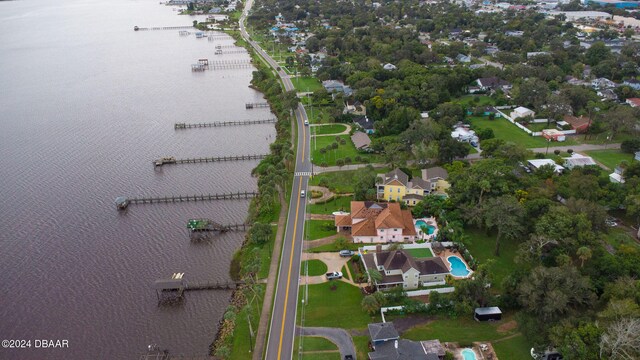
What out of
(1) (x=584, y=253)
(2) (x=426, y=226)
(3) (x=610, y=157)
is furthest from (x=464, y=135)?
(1) (x=584, y=253)

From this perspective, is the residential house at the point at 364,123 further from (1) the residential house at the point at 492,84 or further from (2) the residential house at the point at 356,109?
(1) the residential house at the point at 492,84

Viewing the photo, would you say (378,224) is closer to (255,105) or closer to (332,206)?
(332,206)

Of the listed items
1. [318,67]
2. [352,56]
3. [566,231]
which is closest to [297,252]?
[566,231]

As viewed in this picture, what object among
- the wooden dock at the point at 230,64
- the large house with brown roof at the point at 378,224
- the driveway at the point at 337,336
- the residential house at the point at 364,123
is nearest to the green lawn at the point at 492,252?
the large house with brown roof at the point at 378,224

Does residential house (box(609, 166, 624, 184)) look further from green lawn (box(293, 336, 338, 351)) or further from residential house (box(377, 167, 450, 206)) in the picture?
green lawn (box(293, 336, 338, 351))

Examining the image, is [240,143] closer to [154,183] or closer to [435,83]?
[154,183]
